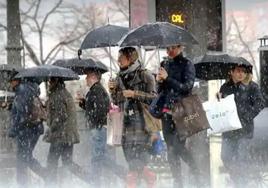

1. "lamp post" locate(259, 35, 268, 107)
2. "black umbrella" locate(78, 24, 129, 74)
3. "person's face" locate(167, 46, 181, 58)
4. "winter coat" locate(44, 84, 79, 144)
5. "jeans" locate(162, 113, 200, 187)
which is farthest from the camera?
"lamp post" locate(259, 35, 268, 107)

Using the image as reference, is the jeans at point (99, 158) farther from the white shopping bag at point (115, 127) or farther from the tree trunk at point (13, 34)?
the tree trunk at point (13, 34)

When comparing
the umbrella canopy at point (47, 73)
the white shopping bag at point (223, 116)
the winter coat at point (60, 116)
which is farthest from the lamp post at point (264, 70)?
the winter coat at point (60, 116)

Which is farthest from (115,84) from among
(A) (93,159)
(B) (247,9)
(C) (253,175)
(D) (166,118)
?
(B) (247,9)

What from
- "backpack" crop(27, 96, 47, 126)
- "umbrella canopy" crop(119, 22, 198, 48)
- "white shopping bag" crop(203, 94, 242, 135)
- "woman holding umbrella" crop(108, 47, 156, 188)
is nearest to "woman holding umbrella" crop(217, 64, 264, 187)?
"white shopping bag" crop(203, 94, 242, 135)

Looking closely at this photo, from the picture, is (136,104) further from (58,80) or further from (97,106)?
(58,80)

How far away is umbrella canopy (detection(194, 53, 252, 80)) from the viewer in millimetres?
8086

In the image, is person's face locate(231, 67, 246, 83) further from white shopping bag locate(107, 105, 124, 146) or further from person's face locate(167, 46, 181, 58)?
white shopping bag locate(107, 105, 124, 146)

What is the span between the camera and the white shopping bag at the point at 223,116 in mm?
7461

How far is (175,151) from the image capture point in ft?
23.1

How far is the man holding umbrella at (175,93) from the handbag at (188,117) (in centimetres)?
6

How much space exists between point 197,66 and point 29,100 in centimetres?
209

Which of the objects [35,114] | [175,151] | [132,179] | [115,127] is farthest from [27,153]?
[175,151]

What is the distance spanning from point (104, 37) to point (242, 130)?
2147mm

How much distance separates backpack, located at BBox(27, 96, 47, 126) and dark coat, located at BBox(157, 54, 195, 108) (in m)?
2.04
